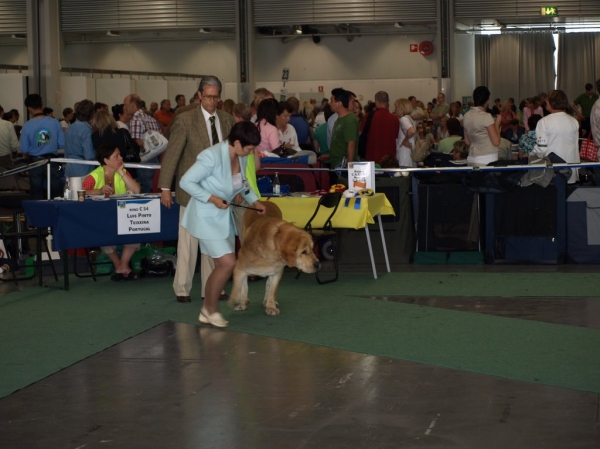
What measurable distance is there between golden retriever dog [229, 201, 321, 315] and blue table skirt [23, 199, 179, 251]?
1.47 m

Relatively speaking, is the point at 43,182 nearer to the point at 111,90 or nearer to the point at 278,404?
the point at 278,404

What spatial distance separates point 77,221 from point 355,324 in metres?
2.51

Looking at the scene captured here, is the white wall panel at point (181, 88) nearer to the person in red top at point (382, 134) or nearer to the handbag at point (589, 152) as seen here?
the person in red top at point (382, 134)

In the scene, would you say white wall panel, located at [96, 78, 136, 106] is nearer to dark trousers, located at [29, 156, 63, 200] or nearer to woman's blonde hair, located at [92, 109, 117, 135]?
dark trousers, located at [29, 156, 63, 200]

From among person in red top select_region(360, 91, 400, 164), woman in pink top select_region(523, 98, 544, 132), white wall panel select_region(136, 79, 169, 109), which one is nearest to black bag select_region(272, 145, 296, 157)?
person in red top select_region(360, 91, 400, 164)

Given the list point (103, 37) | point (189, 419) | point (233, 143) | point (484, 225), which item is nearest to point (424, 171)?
point (484, 225)

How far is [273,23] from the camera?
21922mm

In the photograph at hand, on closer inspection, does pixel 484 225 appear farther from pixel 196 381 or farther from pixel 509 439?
pixel 509 439

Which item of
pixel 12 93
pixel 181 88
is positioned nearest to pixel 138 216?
pixel 12 93

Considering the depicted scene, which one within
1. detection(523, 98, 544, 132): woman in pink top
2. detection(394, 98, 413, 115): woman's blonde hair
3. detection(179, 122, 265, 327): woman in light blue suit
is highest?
detection(523, 98, 544, 132): woman in pink top

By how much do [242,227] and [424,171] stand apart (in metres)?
2.81

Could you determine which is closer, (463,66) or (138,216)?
(138,216)

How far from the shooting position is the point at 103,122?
396 inches

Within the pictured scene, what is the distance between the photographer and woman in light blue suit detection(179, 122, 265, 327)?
5941 millimetres
